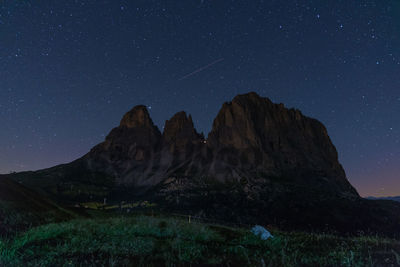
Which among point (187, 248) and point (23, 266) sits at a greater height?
point (23, 266)

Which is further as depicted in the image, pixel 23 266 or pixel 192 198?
pixel 192 198

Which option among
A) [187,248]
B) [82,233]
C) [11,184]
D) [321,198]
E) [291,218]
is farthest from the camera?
[321,198]

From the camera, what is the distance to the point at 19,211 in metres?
17.6

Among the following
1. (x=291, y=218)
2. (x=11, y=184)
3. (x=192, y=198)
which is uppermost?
(x=11, y=184)

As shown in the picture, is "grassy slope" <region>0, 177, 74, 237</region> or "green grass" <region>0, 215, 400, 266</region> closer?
"green grass" <region>0, 215, 400, 266</region>

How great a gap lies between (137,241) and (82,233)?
3.19 m

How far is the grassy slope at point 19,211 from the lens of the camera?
584 inches

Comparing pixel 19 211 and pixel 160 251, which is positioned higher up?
pixel 19 211

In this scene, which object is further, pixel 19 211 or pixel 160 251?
pixel 19 211

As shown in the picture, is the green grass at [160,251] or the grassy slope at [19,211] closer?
the green grass at [160,251]

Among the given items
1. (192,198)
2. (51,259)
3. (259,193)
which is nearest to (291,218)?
(259,193)

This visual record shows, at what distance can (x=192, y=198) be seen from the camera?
598 feet

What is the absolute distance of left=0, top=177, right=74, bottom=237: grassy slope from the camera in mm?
14844

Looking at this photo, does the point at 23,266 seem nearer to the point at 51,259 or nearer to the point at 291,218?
the point at 51,259
